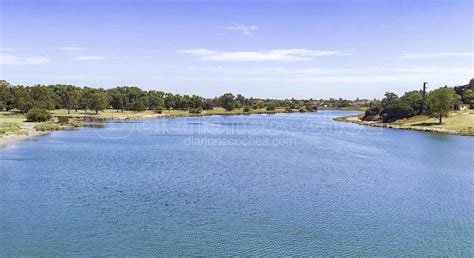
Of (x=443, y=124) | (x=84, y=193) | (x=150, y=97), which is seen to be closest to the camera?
(x=84, y=193)

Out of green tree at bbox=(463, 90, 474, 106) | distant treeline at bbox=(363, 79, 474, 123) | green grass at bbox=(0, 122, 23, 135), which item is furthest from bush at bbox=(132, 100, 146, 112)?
green tree at bbox=(463, 90, 474, 106)

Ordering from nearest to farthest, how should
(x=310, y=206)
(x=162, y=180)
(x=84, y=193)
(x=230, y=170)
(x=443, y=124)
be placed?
(x=310, y=206) → (x=84, y=193) → (x=162, y=180) → (x=230, y=170) → (x=443, y=124)

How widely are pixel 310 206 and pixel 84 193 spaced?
15.2 m

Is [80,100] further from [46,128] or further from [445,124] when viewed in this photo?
[445,124]

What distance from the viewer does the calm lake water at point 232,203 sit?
72.6ft

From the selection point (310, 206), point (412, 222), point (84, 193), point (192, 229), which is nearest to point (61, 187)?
point (84, 193)

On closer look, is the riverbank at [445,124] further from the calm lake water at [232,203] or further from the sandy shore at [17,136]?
the sandy shore at [17,136]

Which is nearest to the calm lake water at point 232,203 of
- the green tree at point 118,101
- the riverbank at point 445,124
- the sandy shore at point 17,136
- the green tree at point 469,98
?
the sandy shore at point 17,136

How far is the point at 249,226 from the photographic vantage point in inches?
974

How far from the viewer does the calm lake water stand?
2212cm

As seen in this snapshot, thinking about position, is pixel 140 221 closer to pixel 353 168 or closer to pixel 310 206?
pixel 310 206

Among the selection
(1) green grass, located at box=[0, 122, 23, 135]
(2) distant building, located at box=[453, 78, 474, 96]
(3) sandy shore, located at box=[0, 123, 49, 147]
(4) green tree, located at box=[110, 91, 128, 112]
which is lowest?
(3) sandy shore, located at box=[0, 123, 49, 147]

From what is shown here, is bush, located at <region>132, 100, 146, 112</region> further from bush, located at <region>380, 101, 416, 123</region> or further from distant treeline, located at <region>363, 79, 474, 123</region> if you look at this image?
bush, located at <region>380, 101, 416, 123</region>

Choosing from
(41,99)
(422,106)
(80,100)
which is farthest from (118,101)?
(422,106)
